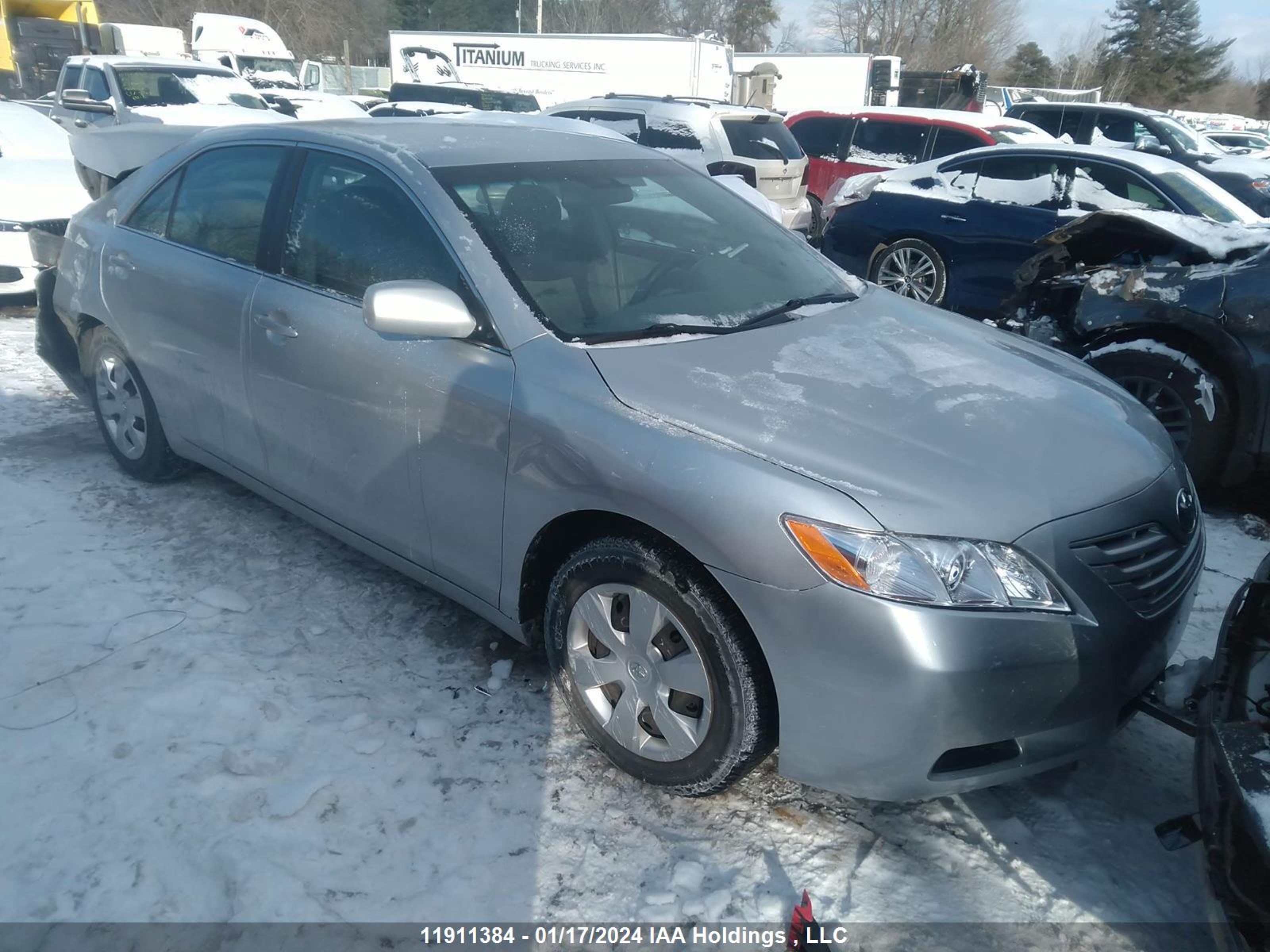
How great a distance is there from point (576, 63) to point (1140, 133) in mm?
13061

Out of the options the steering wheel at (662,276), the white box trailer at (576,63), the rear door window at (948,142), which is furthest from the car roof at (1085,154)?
the white box trailer at (576,63)

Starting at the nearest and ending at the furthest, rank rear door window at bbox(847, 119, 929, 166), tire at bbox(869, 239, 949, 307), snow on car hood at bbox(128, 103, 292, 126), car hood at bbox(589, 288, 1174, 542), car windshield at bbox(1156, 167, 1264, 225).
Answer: car hood at bbox(589, 288, 1174, 542) → car windshield at bbox(1156, 167, 1264, 225) → tire at bbox(869, 239, 949, 307) → rear door window at bbox(847, 119, 929, 166) → snow on car hood at bbox(128, 103, 292, 126)

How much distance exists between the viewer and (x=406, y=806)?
104 inches

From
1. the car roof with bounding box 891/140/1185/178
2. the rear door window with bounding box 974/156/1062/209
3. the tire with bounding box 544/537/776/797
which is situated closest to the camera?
the tire with bounding box 544/537/776/797

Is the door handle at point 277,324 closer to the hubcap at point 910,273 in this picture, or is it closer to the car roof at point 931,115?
the hubcap at point 910,273

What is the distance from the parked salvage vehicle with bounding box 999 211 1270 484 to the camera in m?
4.32

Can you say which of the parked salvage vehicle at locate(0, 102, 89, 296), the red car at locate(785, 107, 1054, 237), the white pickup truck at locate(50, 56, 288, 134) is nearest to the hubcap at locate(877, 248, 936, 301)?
the red car at locate(785, 107, 1054, 237)

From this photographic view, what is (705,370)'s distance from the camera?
2689mm

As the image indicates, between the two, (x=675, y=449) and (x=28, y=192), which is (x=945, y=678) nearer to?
(x=675, y=449)

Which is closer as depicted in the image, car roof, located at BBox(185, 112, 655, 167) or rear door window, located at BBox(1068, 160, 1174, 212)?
Result: car roof, located at BBox(185, 112, 655, 167)

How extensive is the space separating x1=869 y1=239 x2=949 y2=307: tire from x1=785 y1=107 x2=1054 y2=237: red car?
223 centimetres

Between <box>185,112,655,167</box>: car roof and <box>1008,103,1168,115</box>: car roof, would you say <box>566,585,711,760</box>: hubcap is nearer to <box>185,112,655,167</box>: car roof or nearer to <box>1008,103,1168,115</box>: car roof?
<box>185,112,655,167</box>: car roof

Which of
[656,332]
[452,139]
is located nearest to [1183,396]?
[656,332]

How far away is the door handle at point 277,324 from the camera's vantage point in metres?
3.35
